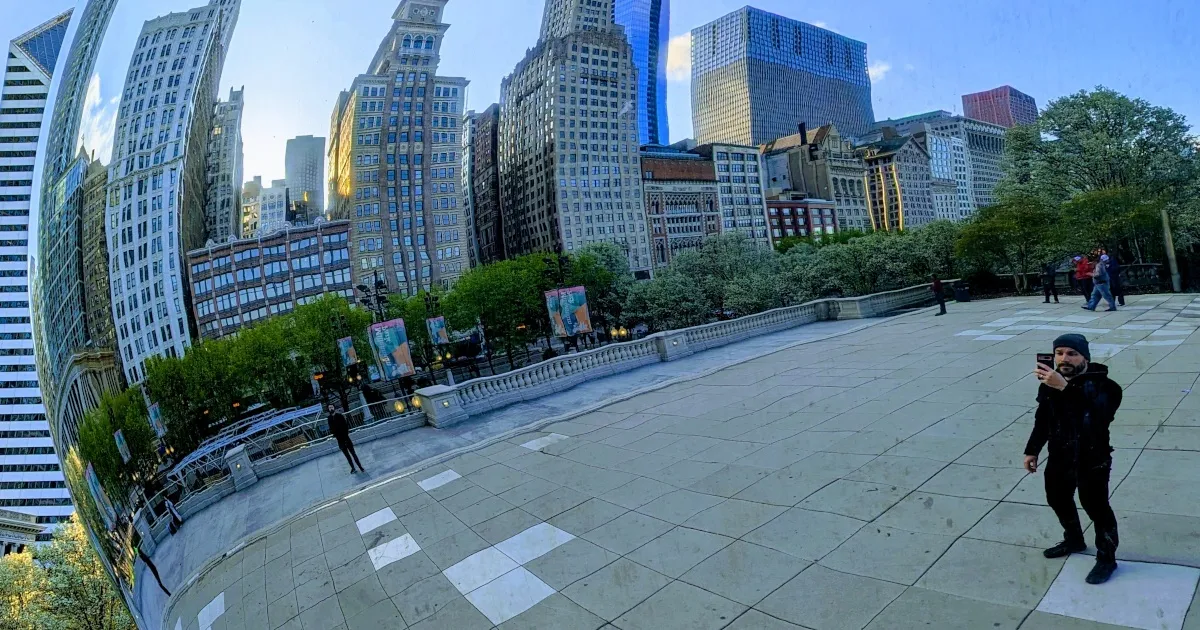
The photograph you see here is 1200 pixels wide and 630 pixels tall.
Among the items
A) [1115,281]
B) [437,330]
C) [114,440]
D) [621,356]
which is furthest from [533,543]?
[1115,281]

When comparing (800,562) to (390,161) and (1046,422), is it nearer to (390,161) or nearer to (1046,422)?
(1046,422)

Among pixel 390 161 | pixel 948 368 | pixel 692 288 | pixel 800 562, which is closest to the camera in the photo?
pixel 800 562

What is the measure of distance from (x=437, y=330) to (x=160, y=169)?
33.4 feet

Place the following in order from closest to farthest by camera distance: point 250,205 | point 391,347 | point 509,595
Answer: point 509,595 → point 250,205 → point 391,347

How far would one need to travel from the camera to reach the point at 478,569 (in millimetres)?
4762

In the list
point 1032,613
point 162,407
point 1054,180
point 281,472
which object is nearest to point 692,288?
point 1054,180

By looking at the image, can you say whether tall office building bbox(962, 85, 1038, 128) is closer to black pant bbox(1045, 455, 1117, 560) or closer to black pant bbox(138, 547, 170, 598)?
black pant bbox(1045, 455, 1117, 560)

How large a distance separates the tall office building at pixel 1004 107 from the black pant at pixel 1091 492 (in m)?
15.1

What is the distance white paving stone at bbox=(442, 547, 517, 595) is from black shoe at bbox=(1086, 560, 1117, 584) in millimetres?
4059

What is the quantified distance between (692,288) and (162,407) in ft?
91.8

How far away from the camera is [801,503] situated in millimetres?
4906

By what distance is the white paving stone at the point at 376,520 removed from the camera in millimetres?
6424

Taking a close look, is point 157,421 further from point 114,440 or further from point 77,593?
point 77,593

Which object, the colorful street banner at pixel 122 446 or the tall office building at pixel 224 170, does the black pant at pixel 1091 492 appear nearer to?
the colorful street banner at pixel 122 446
